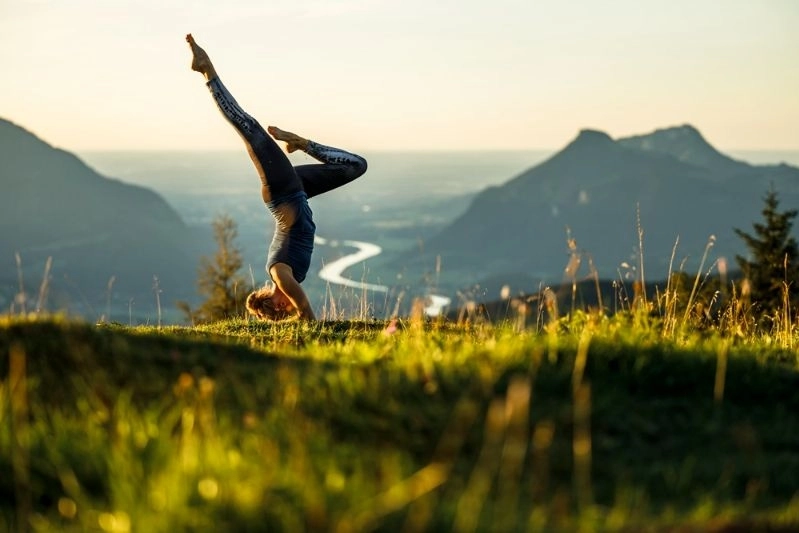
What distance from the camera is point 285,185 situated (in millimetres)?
14688

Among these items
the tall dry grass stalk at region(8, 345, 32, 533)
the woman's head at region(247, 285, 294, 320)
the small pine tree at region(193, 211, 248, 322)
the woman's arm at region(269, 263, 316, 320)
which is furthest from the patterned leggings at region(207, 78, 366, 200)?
the small pine tree at region(193, 211, 248, 322)

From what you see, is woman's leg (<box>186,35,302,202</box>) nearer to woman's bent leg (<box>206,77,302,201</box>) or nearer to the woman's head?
woman's bent leg (<box>206,77,302,201</box>)

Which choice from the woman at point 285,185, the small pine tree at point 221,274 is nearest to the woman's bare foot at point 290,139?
the woman at point 285,185

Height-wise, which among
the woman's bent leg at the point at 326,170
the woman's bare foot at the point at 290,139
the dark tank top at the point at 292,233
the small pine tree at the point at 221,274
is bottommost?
the small pine tree at the point at 221,274

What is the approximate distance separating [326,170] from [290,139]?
0.77 m

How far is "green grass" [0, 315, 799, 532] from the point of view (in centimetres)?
458

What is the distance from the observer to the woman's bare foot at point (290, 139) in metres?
14.6

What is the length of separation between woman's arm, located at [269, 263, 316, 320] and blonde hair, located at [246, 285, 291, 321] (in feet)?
0.72

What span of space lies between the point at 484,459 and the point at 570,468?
0.53m

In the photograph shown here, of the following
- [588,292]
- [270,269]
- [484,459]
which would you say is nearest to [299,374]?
[484,459]

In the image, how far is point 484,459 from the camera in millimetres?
5566

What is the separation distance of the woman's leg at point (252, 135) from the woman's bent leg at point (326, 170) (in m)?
0.51

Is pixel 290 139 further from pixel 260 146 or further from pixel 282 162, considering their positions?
pixel 260 146

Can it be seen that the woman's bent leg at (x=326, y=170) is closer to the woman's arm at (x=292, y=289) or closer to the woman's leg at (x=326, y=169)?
the woman's leg at (x=326, y=169)
